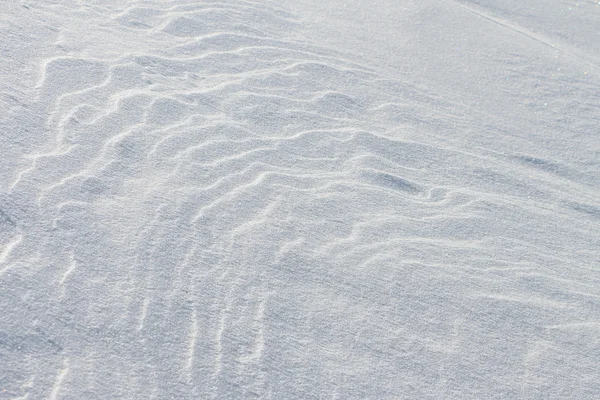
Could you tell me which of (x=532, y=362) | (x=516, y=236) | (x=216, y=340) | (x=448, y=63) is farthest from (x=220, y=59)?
(x=532, y=362)

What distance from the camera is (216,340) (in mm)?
3111

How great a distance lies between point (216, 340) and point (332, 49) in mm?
4118

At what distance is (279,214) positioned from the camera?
13.3 feet

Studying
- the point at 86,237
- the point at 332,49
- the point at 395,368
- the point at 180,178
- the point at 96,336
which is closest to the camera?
the point at 96,336

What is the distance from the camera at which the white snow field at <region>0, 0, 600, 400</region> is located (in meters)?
3.09

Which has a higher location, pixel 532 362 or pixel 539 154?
pixel 539 154

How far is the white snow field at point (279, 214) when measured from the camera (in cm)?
309

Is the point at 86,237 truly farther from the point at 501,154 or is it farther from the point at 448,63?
the point at 448,63

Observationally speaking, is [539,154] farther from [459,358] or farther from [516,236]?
[459,358]

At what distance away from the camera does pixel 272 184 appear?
14.1 ft

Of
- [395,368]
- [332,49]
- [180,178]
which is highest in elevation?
[332,49]

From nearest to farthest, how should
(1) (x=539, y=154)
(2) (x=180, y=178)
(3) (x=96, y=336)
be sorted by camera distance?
(3) (x=96, y=336), (2) (x=180, y=178), (1) (x=539, y=154)

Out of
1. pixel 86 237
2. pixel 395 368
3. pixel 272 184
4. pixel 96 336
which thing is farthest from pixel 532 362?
pixel 86 237

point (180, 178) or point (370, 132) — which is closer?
point (180, 178)
